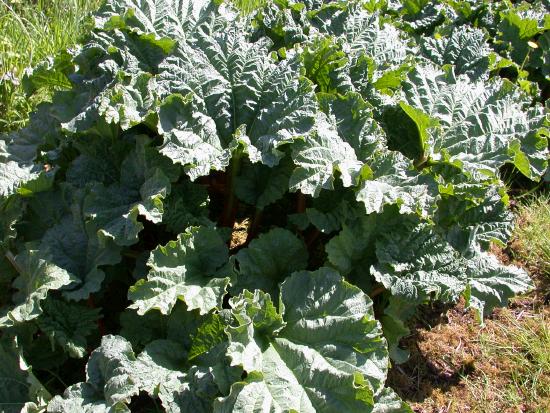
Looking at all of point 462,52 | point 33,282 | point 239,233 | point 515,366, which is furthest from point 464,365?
point 33,282

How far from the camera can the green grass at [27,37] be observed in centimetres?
411

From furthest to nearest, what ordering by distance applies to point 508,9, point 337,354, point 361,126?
point 508,9, point 361,126, point 337,354

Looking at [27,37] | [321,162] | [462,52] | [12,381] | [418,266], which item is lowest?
[12,381]

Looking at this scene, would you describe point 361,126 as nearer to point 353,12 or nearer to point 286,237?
point 286,237

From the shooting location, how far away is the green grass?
13.5 feet

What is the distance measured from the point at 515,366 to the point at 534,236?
0.97 meters

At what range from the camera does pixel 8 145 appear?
10.3 feet

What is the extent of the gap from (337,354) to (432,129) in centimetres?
113

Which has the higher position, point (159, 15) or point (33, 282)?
point (159, 15)

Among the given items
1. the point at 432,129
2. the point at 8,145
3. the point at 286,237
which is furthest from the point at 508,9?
the point at 8,145

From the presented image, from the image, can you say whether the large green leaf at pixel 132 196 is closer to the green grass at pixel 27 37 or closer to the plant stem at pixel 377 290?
A: the plant stem at pixel 377 290

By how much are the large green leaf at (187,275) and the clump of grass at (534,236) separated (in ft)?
6.50

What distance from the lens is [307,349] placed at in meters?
2.51

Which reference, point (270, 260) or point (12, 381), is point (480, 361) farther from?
point (12, 381)
